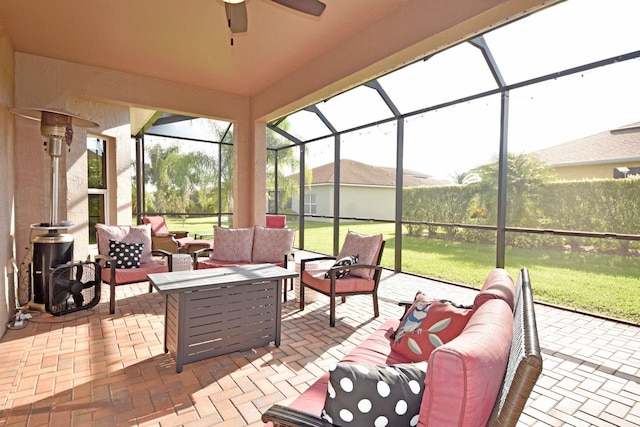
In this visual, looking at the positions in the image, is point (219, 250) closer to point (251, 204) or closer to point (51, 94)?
point (251, 204)

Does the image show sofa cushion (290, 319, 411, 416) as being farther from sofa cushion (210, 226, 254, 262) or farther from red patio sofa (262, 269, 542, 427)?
sofa cushion (210, 226, 254, 262)

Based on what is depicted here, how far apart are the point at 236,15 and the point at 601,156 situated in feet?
21.6

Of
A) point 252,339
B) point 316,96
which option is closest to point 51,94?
point 316,96

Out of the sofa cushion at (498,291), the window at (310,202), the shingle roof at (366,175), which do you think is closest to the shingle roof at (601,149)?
the shingle roof at (366,175)

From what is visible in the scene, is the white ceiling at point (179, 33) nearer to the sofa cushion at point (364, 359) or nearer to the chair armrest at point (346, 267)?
the chair armrest at point (346, 267)

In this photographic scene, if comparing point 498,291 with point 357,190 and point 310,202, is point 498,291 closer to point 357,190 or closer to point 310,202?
point 357,190

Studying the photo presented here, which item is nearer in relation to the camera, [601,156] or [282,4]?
[282,4]

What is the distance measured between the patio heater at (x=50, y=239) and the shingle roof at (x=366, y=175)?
21.7 ft

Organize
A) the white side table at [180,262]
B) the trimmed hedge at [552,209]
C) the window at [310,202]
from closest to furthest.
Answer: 1. the white side table at [180,262]
2. the trimmed hedge at [552,209]
3. the window at [310,202]

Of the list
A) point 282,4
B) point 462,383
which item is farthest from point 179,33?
point 462,383

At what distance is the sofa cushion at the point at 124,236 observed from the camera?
165 inches

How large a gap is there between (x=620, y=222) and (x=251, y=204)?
6.19m

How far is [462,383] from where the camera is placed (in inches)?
37.8

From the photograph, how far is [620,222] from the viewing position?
5645mm
